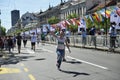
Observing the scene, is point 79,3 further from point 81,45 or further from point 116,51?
point 116,51

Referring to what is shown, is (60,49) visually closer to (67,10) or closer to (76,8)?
(76,8)

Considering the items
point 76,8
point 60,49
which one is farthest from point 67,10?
point 60,49

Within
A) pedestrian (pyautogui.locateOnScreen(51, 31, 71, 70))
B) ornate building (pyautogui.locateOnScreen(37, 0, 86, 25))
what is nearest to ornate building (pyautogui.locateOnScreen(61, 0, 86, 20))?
ornate building (pyautogui.locateOnScreen(37, 0, 86, 25))

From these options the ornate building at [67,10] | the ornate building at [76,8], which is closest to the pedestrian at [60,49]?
the ornate building at [76,8]

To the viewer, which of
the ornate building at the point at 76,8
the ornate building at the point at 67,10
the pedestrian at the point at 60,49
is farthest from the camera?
the ornate building at the point at 67,10

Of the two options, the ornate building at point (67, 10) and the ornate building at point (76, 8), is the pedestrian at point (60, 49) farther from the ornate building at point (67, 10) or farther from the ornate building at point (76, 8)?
the ornate building at point (67, 10)

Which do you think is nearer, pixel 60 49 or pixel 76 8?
pixel 60 49

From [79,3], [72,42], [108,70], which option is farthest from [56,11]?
[108,70]

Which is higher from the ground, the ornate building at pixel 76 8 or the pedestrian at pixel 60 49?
the ornate building at pixel 76 8

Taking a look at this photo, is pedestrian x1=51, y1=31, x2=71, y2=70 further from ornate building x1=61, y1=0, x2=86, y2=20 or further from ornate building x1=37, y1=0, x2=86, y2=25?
ornate building x1=37, y1=0, x2=86, y2=25

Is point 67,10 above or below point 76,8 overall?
above

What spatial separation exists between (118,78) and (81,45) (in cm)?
Answer: 2230

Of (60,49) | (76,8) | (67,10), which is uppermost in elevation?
(67,10)

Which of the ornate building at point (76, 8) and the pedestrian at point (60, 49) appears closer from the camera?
the pedestrian at point (60, 49)
